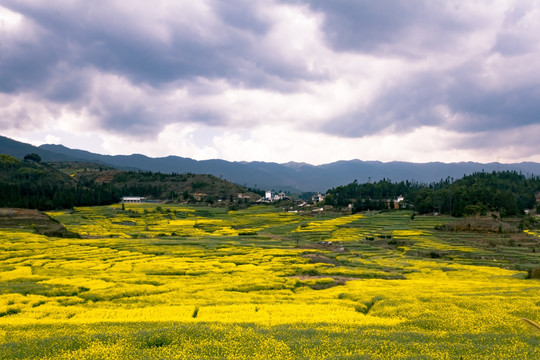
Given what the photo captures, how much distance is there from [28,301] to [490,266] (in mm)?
59572

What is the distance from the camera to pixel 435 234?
9044cm

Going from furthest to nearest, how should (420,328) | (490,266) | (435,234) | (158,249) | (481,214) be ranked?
1. (481,214)
2. (435,234)
3. (158,249)
4. (490,266)
5. (420,328)

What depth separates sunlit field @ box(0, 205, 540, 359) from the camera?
17.0 metres

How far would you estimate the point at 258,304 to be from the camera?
88.8 ft

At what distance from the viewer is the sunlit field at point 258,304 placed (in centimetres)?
1700

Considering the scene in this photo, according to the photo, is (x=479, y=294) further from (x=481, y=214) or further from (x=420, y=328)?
(x=481, y=214)

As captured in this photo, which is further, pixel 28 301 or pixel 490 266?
pixel 490 266

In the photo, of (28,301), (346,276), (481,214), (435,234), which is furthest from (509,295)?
(481,214)

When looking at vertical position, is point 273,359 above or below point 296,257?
above

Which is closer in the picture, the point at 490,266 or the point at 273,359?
the point at 273,359

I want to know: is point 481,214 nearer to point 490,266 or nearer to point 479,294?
point 490,266

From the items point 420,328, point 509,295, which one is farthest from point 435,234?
point 420,328

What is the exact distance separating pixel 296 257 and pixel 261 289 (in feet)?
72.5

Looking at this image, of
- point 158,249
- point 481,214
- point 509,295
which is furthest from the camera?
point 481,214
